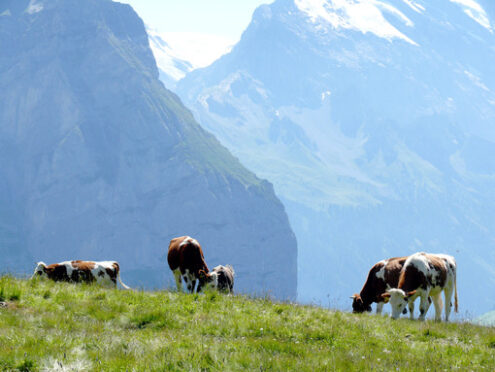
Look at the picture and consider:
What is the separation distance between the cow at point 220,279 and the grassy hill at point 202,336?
6.36m

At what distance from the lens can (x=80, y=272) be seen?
22562 millimetres

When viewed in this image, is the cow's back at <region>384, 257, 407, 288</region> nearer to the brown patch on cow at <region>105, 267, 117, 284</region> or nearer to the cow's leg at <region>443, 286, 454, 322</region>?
the cow's leg at <region>443, 286, 454, 322</region>

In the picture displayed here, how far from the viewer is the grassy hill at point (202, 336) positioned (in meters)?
8.63

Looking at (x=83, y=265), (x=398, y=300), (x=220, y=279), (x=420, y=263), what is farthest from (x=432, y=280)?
(x=83, y=265)

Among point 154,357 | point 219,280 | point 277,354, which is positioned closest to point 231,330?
point 277,354

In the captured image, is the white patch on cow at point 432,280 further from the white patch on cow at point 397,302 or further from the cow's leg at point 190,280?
the cow's leg at point 190,280

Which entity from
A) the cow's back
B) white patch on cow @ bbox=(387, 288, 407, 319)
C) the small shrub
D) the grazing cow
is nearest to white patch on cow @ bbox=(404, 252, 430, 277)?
white patch on cow @ bbox=(387, 288, 407, 319)

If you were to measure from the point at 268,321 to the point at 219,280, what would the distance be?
40.3 feet

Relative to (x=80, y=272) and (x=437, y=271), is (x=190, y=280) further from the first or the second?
(x=437, y=271)

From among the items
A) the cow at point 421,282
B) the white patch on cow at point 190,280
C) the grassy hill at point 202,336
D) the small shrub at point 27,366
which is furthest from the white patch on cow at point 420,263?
the small shrub at point 27,366

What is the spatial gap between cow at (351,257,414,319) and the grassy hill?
5.74 metres

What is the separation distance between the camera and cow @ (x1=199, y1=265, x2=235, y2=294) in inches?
864

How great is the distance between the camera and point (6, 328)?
389 inches

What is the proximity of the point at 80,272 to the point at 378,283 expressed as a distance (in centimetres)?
1214
